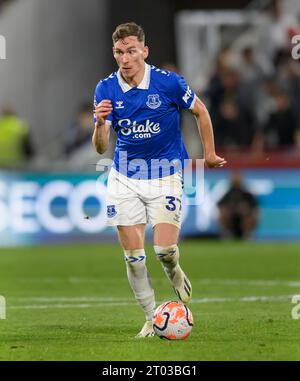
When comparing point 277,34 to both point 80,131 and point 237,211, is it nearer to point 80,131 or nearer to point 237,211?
point 80,131

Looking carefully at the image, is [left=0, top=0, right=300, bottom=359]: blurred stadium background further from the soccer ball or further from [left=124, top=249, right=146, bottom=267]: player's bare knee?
the soccer ball

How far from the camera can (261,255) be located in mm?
19422

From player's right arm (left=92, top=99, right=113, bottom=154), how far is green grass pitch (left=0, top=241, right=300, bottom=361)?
161cm

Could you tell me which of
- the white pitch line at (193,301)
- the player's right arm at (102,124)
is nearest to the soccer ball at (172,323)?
the player's right arm at (102,124)

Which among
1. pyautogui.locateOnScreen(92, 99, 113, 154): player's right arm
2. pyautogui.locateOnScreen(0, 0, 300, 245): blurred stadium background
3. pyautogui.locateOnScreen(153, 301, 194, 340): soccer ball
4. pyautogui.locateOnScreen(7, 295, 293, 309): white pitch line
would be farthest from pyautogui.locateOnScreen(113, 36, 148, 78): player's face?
pyautogui.locateOnScreen(0, 0, 300, 245): blurred stadium background

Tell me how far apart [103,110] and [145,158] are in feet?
2.36

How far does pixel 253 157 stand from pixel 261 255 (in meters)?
3.50

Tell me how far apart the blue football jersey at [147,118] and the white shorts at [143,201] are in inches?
3.1

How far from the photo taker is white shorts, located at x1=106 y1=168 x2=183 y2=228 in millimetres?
10492

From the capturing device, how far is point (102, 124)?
10.2 meters

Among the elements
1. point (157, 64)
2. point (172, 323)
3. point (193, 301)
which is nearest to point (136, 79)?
point (172, 323)

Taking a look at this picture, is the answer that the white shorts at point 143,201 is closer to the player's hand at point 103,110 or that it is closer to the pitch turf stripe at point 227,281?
the player's hand at point 103,110

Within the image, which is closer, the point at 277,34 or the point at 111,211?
the point at 111,211
